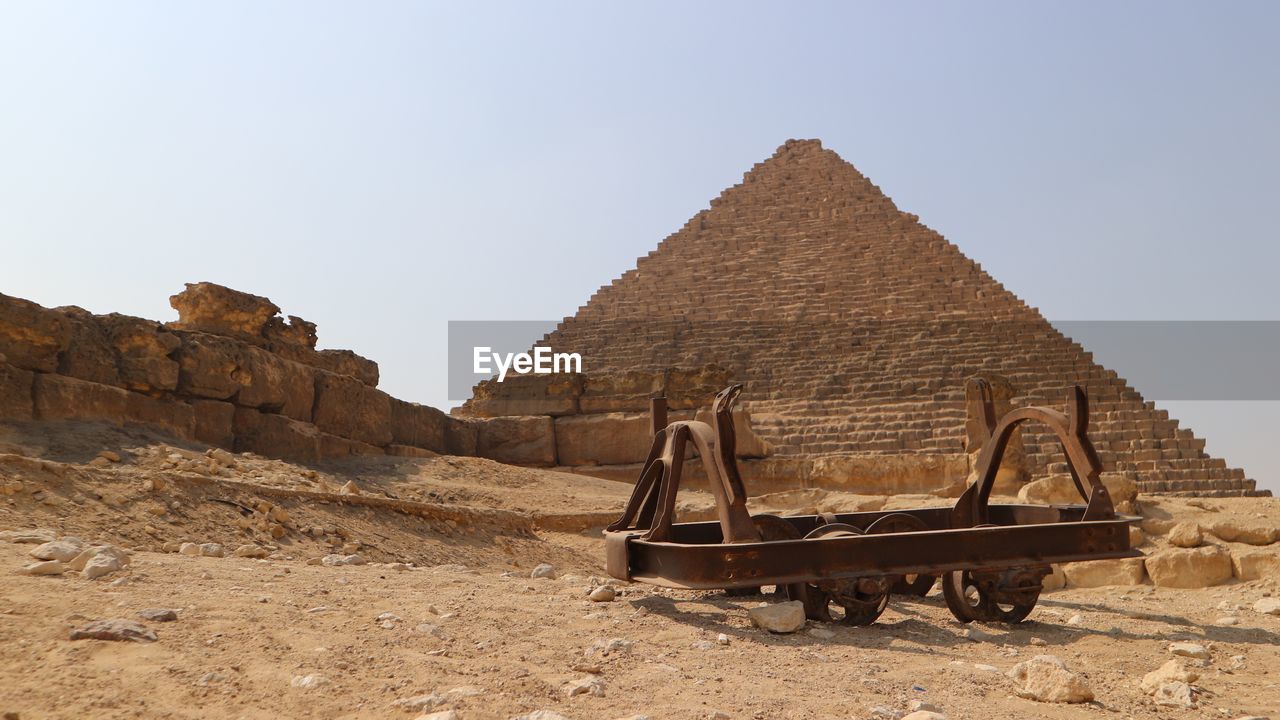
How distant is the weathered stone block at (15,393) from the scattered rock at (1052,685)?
6.08 meters

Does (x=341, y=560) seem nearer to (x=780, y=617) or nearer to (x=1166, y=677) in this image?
(x=780, y=617)

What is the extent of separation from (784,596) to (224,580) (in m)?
2.44

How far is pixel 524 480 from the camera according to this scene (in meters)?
9.91

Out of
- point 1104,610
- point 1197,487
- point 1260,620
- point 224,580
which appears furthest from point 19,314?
point 1197,487

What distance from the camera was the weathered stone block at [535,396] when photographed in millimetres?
12406

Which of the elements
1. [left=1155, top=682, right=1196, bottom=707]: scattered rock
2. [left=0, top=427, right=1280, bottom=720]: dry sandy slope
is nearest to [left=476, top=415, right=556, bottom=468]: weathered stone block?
[left=0, top=427, right=1280, bottom=720]: dry sandy slope

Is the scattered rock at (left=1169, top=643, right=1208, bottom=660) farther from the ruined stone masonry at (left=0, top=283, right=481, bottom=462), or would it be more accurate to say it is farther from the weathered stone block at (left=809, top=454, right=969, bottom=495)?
the weathered stone block at (left=809, top=454, right=969, bottom=495)

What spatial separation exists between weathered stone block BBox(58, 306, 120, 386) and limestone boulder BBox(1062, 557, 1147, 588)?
6.66 m

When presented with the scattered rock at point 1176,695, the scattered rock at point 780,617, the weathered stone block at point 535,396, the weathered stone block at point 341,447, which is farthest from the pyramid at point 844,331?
the scattered rock at point 1176,695

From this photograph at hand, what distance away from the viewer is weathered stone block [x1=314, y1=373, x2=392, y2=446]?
905cm

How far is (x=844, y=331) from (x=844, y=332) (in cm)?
11

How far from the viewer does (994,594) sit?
4.13 meters

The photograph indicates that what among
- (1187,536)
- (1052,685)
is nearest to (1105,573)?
(1187,536)

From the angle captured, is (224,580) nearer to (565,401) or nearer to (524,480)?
(524,480)
